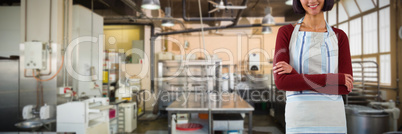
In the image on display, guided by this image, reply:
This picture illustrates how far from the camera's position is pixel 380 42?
413 cm

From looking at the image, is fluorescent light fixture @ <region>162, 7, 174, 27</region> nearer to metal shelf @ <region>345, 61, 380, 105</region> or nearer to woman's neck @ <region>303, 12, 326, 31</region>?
metal shelf @ <region>345, 61, 380, 105</region>

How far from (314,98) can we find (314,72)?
104 millimetres

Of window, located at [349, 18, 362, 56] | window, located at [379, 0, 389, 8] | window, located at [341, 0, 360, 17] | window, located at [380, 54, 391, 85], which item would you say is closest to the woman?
window, located at [341, 0, 360, 17]

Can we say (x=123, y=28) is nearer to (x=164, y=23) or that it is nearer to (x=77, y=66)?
(x=164, y=23)

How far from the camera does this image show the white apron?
1027mm

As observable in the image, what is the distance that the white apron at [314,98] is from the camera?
3.37ft

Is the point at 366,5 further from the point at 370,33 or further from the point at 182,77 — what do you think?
the point at 182,77

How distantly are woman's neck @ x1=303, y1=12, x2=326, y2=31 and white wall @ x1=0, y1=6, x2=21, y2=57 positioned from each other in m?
4.15

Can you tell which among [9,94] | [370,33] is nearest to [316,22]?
[370,33]

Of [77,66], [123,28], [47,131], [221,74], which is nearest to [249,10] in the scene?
[221,74]

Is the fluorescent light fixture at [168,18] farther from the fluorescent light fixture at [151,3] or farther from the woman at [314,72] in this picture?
the woman at [314,72]

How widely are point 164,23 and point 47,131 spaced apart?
3457 mm

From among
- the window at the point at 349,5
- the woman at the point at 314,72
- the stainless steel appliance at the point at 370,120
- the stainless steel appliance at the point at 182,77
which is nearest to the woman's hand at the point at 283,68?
the woman at the point at 314,72

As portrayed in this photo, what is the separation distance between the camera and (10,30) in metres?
3.82
